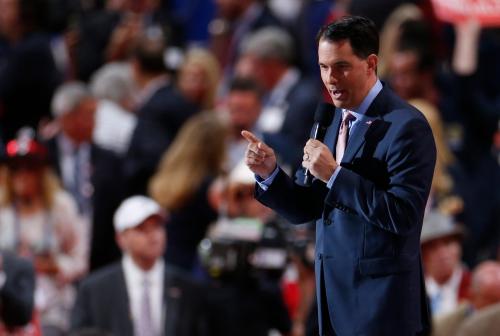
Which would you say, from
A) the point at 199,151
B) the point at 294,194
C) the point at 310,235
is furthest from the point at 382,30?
the point at 294,194

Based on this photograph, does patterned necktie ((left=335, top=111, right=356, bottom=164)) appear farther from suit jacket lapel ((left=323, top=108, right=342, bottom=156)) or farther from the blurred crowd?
the blurred crowd

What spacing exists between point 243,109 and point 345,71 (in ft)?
15.8

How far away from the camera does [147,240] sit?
709cm

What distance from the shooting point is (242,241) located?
6711 millimetres

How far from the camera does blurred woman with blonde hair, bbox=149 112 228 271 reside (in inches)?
301

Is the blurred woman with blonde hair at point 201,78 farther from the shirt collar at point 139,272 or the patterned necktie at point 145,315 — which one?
the patterned necktie at point 145,315

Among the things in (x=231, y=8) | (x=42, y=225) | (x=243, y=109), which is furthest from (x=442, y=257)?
(x=231, y=8)

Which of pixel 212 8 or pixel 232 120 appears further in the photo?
pixel 212 8

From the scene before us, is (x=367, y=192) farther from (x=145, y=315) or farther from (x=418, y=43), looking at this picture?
(x=418, y=43)

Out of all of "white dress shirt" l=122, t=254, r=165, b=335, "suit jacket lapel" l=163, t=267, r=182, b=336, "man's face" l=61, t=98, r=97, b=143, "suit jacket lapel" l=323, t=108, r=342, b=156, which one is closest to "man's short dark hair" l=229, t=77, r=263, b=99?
"man's face" l=61, t=98, r=97, b=143

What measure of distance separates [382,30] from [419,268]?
205 inches

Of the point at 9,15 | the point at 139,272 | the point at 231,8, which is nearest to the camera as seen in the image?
the point at 139,272

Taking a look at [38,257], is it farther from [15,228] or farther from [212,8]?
[212,8]

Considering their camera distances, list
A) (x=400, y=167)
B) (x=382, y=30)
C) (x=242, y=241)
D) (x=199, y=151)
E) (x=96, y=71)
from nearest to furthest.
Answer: (x=400, y=167)
(x=242, y=241)
(x=199, y=151)
(x=382, y=30)
(x=96, y=71)
